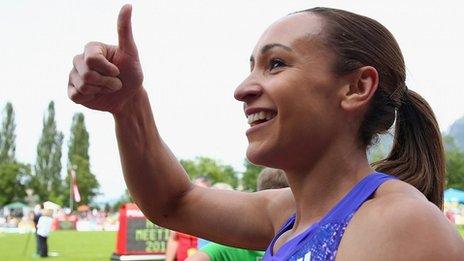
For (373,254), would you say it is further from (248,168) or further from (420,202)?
(248,168)

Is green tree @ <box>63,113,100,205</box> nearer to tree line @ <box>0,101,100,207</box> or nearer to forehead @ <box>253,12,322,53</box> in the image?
tree line @ <box>0,101,100,207</box>

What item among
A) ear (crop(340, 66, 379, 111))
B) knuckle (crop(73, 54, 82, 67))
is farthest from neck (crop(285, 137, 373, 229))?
knuckle (crop(73, 54, 82, 67))

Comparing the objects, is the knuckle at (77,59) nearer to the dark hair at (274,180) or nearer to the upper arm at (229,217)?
the upper arm at (229,217)

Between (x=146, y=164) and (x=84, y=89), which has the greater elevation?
(x=84, y=89)

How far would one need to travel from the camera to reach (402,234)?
1.36m

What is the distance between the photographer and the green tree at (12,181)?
73.9 m

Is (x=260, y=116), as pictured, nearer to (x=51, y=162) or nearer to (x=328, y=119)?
(x=328, y=119)

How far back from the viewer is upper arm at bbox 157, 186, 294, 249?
83.4 inches

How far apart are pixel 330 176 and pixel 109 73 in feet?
2.04

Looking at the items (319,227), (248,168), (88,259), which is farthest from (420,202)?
(248,168)

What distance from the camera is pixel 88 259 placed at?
56.9 feet

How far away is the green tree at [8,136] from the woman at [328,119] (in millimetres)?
85233

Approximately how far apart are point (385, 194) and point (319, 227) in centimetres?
18

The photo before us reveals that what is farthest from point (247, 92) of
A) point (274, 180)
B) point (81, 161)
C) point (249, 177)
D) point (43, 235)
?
point (81, 161)
